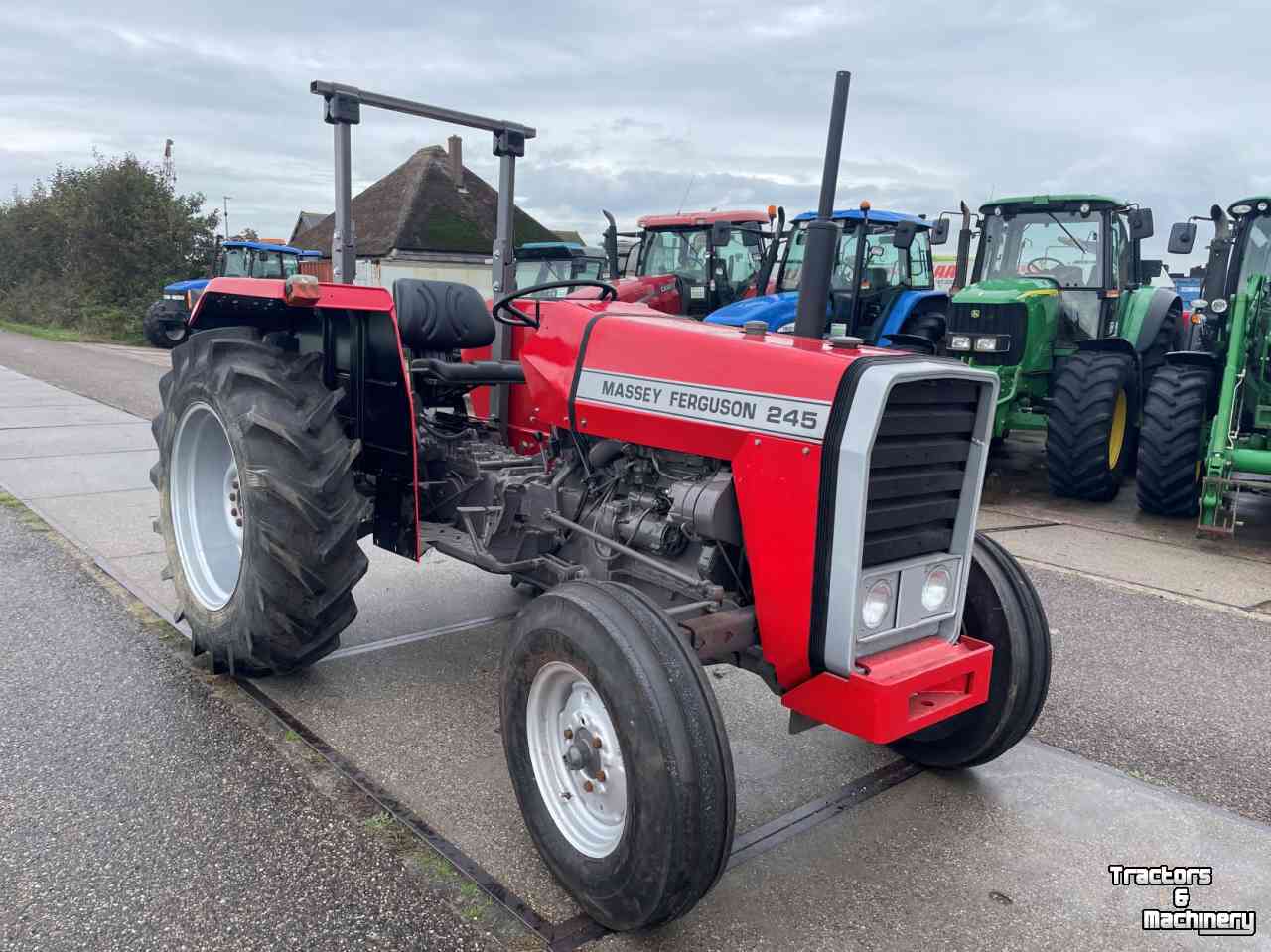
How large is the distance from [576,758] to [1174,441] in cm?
598

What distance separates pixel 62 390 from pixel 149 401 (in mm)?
1699

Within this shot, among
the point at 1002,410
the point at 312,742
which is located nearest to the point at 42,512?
the point at 312,742

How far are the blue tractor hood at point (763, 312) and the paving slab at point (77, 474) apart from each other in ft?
16.3

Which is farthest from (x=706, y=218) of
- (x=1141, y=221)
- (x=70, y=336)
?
(x=70, y=336)

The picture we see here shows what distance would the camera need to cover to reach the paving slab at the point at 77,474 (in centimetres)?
652

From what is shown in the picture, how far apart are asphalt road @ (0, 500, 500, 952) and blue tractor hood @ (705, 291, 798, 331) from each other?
6.21m

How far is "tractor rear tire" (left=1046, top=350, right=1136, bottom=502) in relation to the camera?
7.18m

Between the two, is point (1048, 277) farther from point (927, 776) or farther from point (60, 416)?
point (60, 416)

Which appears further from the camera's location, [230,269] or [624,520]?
[230,269]

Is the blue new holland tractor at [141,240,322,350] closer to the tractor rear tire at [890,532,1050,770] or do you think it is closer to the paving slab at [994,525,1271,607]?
the paving slab at [994,525,1271,607]

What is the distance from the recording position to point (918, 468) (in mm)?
2512

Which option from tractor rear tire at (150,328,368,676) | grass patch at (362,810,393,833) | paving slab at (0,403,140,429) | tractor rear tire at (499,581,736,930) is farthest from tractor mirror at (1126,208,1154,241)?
paving slab at (0,403,140,429)

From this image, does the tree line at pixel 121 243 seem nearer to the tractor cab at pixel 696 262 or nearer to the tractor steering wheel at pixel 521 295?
the tractor cab at pixel 696 262

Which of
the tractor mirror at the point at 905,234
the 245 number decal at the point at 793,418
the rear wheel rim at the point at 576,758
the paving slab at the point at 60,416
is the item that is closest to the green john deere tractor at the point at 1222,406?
the tractor mirror at the point at 905,234
